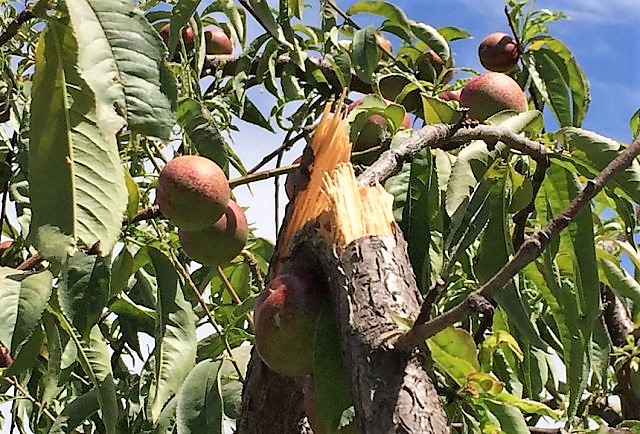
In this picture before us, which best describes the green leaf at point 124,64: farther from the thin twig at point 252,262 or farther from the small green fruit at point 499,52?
the small green fruit at point 499,52

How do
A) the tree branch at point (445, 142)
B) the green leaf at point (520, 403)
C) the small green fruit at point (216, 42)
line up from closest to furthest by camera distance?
the green leaf at point (520, 403)
the tree branch at point (445, 142)
the small green fruit at point (216, 42)

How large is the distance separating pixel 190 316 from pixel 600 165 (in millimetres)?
516

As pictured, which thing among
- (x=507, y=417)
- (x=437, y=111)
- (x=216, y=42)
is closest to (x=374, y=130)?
(x=437, y=111)

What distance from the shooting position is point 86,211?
2.18 ft

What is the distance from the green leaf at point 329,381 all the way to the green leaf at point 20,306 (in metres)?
0.36

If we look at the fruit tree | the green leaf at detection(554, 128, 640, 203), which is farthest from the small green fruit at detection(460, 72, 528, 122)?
the green leaf at detection(554, 128, 640, 203)

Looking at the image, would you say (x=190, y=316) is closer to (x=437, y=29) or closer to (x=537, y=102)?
(x=537, y=102)

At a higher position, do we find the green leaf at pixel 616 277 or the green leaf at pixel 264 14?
the green leaf at pixel 264 14

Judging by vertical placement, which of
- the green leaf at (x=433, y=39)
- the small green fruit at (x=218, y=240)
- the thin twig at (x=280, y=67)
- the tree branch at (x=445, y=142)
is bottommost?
the tree branch at (x=445, y=142)

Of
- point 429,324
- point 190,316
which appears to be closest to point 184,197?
point 190,316

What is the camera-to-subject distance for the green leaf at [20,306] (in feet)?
3.23

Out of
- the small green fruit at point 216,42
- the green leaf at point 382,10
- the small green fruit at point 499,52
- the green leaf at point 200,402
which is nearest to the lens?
the green leaf at point 200,402

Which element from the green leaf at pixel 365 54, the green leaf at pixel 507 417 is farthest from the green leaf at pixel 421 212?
the green leaf at pixel 365 54

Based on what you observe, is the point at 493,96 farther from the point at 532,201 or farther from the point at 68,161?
the point at 68,161
